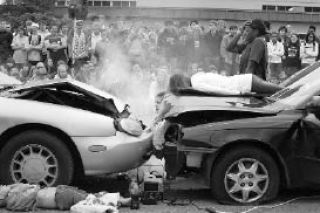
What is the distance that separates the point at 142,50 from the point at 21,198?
33.8 feet

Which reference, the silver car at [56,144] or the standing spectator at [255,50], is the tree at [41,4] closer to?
the standing spectator at [255,50]

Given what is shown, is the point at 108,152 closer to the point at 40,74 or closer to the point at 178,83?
the point at 178,83

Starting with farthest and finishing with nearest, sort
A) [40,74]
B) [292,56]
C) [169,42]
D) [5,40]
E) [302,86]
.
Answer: [5,40] < [169,42] < [292,56] < [40,74] < [302,86]

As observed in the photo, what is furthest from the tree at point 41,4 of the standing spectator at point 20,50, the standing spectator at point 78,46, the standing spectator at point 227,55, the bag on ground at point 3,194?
the bag on ground at point 3,194

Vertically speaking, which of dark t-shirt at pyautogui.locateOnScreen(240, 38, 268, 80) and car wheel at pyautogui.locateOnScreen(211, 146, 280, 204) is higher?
dark t-shirt at pyautogui.locateOnScreen(240, 38, 268, 80)

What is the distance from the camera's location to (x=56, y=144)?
20.5 ft

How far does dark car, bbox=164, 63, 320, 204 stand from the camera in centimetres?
597

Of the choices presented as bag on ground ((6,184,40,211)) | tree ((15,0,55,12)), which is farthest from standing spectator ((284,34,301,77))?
tree ((15,0,55,12))

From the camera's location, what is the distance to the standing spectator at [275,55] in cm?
1595

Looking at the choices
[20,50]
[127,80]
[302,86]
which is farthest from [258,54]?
[20,50]

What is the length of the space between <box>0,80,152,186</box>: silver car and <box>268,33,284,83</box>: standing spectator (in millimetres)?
10106

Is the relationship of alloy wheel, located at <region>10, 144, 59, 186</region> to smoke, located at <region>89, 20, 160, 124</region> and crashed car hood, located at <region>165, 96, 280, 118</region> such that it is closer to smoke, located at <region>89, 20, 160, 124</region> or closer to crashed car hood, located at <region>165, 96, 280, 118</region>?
crashed car hood, located at <region>165, 96, 280, 118</region>

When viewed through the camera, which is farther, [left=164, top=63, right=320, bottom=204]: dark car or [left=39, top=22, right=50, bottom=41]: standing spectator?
[left=39, top=22, right=50, bottom=41]: standing spectator

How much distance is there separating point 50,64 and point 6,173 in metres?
9.04
